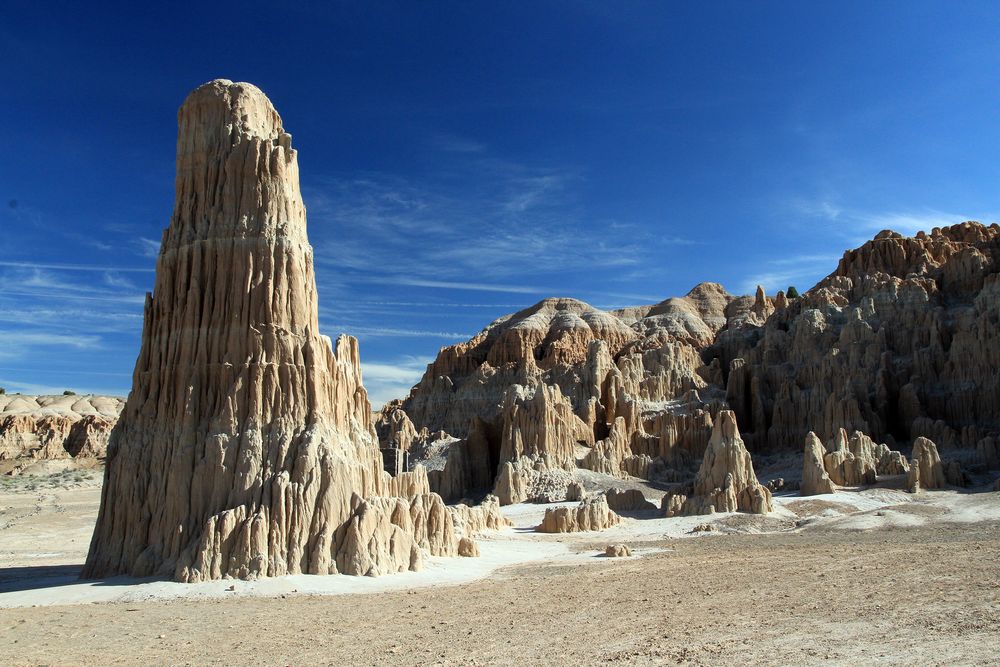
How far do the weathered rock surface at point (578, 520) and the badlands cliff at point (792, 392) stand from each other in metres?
13.3

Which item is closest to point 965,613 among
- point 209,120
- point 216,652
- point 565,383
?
point 216,652

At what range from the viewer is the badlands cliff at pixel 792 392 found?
2217 inches

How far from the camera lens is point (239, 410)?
22031 mm

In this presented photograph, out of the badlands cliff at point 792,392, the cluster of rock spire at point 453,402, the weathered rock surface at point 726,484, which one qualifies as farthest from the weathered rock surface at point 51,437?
the weathered rock surface at point 726,484

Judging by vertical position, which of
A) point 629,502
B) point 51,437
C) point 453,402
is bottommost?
point 629,502

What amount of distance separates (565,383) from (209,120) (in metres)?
51.8

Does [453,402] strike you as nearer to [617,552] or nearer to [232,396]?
[617,552]

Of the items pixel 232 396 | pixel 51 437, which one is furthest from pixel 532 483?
pixel 51 437

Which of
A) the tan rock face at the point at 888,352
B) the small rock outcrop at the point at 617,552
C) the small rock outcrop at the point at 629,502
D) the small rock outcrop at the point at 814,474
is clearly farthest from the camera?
the tan rock face at the point at 888,352

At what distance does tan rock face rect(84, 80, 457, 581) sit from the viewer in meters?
20.6

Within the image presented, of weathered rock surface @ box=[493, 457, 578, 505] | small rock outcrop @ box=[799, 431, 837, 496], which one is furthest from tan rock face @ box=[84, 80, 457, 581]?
weathered rock surface @ box=[493, 457, 578, 505]

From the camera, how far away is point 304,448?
70.4 feet

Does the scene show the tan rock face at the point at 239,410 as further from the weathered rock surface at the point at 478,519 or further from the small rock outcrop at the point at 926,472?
the small rock outcrop at the point at 926,472

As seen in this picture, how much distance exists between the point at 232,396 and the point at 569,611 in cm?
1112
